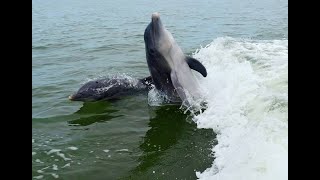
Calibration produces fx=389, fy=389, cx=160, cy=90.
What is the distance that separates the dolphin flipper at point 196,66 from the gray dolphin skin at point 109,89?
41.8 inches

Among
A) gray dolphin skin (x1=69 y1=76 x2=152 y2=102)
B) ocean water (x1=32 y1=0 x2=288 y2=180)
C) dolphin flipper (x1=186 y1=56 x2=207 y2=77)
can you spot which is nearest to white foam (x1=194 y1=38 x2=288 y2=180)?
ocean water (x1=32 y1=0 x2=288 y2=180)

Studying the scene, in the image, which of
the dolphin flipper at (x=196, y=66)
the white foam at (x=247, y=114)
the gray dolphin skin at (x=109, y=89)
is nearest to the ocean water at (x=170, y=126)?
the white foam at (x=247, y=114)

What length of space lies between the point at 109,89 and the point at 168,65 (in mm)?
1496

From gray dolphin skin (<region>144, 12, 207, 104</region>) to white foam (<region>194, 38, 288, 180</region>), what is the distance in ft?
1.57

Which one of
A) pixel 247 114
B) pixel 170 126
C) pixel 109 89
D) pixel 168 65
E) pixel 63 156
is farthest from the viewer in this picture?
pixel 109 89

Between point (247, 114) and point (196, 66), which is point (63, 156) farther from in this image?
point (196, 66)

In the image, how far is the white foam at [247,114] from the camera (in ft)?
14.1

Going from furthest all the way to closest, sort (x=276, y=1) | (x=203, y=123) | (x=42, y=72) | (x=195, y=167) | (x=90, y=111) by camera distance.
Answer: (x=276, y=1), (x=42, y=72), (x=90, y=111), (x=203, y=123), (x=195, y=167)

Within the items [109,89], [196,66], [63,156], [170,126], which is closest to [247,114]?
[170,126]

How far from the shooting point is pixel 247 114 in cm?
614

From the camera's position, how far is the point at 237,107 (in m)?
6.55
